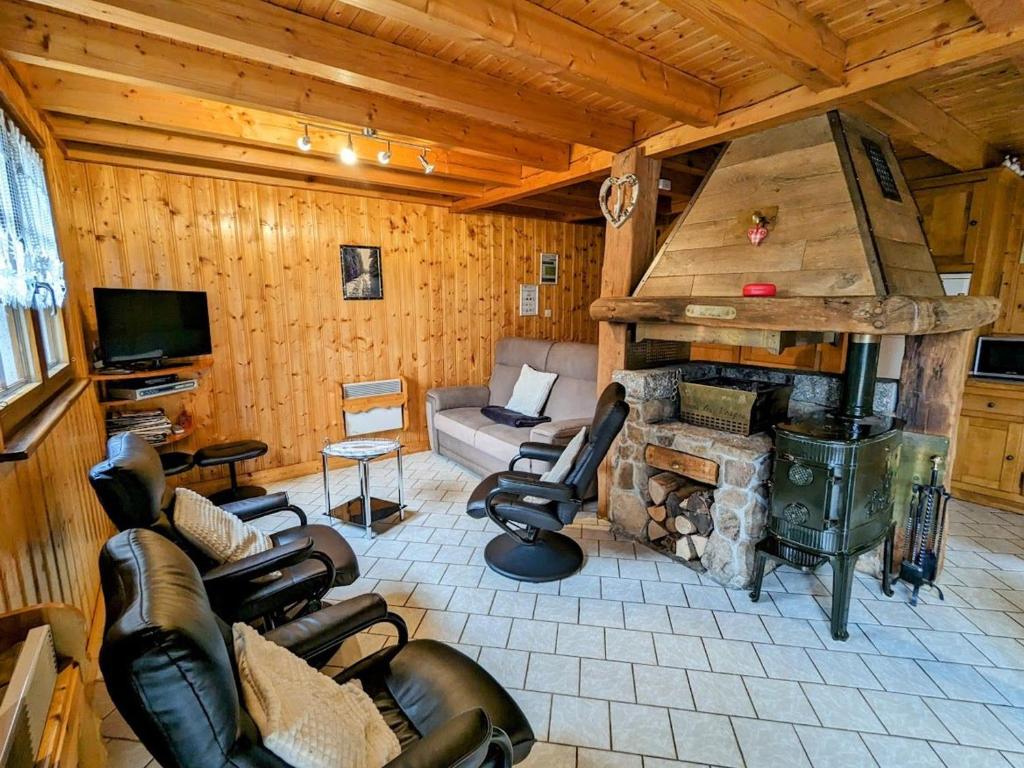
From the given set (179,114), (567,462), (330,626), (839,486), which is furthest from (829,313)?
(179,114)

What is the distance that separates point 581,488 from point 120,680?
1.91 m

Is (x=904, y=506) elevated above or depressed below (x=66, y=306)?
below

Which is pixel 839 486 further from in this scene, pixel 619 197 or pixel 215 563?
pixel 215 563

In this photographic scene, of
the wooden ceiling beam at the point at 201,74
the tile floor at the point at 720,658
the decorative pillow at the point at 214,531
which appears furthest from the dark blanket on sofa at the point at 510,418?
the decorative pillow at the point at 214,531

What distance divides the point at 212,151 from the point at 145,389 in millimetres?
1580

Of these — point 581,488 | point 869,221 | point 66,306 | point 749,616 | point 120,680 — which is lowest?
point 749,616

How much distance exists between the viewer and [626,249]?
9.85 ft

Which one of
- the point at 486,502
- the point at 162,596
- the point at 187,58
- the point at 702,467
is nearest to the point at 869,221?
the point at 702,467

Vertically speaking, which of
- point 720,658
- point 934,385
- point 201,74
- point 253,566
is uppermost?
point 201,74

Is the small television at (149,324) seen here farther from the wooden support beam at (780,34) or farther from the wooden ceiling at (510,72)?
the wooden support beam at (780,34)

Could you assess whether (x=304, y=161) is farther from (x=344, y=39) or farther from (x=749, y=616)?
(x=749, y=616)

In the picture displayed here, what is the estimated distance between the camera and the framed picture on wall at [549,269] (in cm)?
557

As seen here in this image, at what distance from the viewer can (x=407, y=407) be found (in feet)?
15.6

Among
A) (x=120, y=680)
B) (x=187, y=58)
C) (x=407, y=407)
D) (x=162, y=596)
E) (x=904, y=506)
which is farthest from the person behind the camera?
(x=407, y=407)
